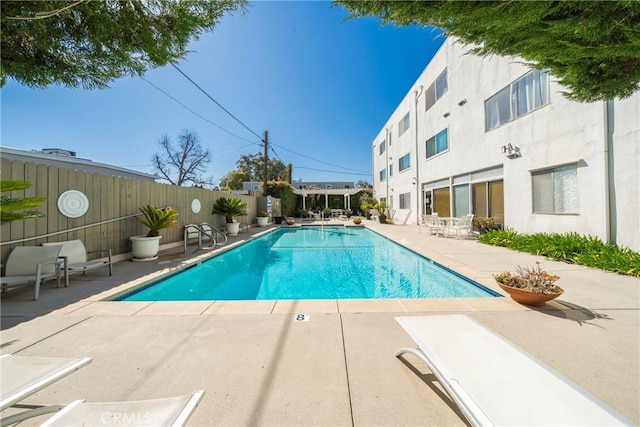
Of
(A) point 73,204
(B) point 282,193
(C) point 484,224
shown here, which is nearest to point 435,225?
(C) point 484,224

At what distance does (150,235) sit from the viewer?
7.12 metres

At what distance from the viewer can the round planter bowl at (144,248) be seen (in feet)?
21.9

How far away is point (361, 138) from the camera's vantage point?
97.9ft

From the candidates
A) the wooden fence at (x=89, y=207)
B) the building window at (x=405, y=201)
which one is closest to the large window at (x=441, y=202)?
the building window at (x=405, y=201)

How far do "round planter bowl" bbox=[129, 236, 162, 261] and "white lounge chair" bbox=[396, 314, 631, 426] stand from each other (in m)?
7.15

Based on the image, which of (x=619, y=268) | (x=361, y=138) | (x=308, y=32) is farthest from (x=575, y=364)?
(x=361, y=138)

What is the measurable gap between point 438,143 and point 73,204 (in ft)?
49.1

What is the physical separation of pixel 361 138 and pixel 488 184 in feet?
70.0

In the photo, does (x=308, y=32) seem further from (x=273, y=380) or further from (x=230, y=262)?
(x=273, y=380)

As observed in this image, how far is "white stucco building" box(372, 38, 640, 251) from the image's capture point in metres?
5.79

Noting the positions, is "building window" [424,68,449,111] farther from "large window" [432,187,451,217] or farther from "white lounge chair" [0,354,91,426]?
"white lounge chair" [0,354,91,426]

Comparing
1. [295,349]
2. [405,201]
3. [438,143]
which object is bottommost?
[295,349]

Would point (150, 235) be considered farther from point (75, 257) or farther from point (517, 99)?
point (517, 99)

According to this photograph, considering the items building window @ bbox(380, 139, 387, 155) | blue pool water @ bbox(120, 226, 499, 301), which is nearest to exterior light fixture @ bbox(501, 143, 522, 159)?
blue pool water @ bbox(120, 226, 499, 301)
